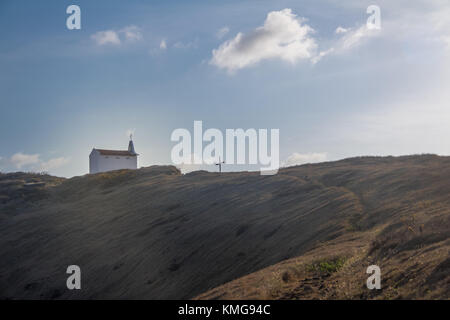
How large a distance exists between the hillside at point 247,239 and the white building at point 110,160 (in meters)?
29.3

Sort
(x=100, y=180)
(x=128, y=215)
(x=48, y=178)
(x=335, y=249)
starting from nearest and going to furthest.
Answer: (x=335, y=249)
(x=128, y=215)
(x=100, y=180)
(x=48, y=178)

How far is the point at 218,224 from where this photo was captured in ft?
102

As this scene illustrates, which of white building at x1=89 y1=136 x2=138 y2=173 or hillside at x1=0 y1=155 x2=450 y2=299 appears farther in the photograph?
white building at x1=89 y1=136 x2=138 y2=173

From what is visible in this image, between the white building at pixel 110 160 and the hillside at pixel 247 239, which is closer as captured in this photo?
the hillside at pixel 247 239

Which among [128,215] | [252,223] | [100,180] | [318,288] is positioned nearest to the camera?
[318,288]

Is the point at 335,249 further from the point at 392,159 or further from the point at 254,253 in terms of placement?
the point at 392,159

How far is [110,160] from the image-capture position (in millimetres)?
80625

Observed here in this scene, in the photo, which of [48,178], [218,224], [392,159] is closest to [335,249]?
[218,224]

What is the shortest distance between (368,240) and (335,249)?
5.78ft

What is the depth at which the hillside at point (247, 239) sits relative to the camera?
13.7 m

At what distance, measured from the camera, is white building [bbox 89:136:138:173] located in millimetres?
79562

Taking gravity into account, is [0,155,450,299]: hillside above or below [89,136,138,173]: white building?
below

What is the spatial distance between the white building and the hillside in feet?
96.3

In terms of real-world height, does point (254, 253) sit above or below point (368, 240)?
below
